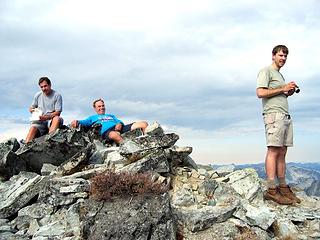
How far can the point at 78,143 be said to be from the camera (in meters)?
13.7

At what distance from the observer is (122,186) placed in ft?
30.8

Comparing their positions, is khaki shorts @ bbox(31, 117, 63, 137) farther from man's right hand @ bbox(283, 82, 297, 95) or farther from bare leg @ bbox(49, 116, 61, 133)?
man's right hand @ bbox(283, 82, 297, 95)

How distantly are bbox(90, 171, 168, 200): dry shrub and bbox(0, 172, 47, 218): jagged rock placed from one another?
103 inches

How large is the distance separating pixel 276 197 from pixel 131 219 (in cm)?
459

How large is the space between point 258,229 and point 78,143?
6712 millimetres

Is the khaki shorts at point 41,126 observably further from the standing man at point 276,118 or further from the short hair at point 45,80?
the standing man at point 276,118

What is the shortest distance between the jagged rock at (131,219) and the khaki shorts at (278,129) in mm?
3454

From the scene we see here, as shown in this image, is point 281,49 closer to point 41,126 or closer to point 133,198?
point 133,198

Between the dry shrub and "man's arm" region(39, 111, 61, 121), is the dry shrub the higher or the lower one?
the lower one

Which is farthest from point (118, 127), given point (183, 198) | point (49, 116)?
point (183, 198)

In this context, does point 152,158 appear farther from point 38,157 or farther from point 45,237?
point 38,157

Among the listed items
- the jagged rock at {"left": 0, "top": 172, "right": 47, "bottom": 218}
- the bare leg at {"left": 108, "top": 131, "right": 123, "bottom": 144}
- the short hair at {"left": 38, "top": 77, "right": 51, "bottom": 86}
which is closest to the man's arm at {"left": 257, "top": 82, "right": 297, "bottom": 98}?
the bare leg at {"left": 108, "top": 131, "right": 123, "bottom": 144}

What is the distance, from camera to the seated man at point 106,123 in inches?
591

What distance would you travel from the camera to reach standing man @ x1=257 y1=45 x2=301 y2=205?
35.3 ft
